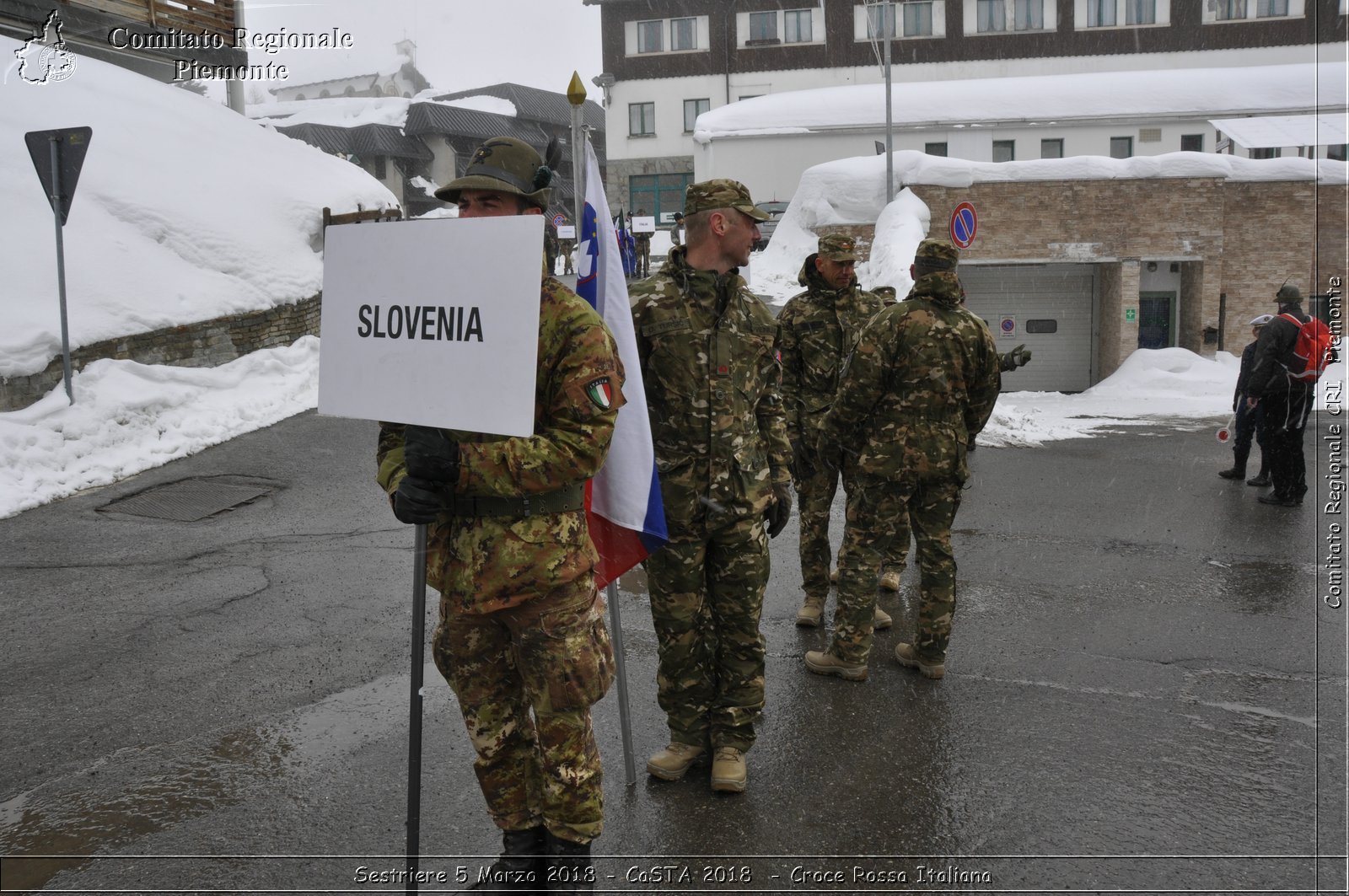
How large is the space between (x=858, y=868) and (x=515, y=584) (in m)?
1.54

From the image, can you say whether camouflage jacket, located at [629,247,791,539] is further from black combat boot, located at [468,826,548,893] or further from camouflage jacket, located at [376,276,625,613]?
black combat boot, located at [468,826,548,893]

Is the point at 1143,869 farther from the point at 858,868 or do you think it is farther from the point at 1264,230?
the point at 1264,230

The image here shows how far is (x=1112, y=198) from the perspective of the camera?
20.8 meters

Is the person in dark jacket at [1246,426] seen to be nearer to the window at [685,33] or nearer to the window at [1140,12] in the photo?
the window at [685,33]

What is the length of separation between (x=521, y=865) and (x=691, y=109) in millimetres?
48505

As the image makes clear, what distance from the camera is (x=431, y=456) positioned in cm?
281

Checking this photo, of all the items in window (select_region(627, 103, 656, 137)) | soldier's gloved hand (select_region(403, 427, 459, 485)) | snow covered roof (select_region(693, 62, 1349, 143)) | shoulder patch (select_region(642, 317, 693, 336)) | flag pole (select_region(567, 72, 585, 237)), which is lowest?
soldier's gloved hand (select_region(403, 427, 459, 485))

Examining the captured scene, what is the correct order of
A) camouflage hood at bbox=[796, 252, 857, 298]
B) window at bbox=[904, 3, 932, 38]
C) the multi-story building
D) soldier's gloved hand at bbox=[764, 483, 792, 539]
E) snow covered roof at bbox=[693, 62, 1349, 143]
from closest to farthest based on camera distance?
soldier's gloved hand at bbox=[764, 483, 792, 539], camouflage hood at bbox=[796, 252, 857, 298], snow covered roof at bbox=[693, 62, 1349, 143], the multi-story building, window at bbox=[904, 3, 932, 38]

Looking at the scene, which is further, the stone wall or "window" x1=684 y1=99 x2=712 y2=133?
"window" x1=684 y1=99 x2=712 y2=133

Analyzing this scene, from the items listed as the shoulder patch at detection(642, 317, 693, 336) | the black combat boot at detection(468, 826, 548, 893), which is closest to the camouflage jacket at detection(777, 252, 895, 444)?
the shoulder patch at detection(642, 317, 693, 336)

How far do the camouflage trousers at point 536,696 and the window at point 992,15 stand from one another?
4980 cm

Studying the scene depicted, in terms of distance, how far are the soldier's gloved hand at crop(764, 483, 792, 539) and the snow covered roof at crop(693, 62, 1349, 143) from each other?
35.1 metres

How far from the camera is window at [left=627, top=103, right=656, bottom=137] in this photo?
49.1 meters

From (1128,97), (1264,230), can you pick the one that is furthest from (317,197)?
(1128,97)
